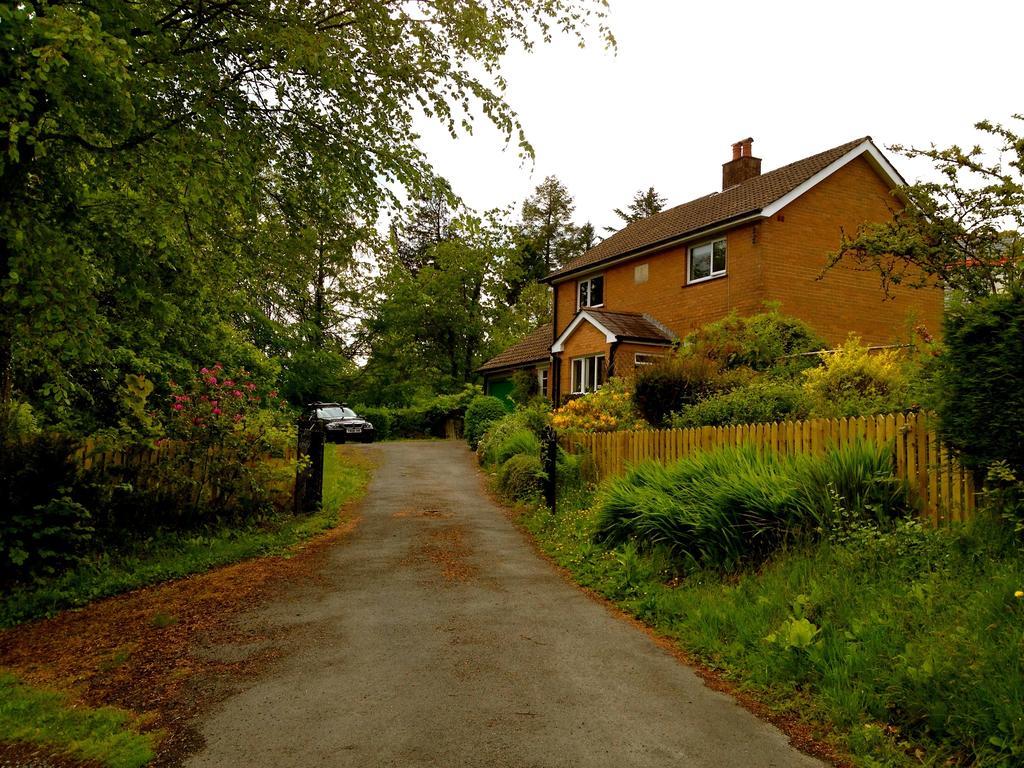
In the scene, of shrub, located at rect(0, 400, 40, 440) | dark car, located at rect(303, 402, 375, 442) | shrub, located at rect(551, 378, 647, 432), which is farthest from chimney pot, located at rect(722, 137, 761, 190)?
shrub, located at rect(0, 400, 40, 440)

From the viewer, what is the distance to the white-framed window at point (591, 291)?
2605 cm

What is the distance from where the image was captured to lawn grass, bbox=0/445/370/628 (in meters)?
6.51

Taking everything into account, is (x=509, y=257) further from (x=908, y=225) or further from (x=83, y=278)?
(x=83, y=278)

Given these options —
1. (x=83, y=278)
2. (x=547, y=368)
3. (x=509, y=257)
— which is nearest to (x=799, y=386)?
(x=83, y=278)

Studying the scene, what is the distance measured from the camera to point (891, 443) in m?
6.45

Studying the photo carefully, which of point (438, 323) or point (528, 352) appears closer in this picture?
point (528, 352)

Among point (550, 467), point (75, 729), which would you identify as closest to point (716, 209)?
point (550, 467)

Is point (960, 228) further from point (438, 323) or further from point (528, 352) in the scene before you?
point (438, 323)

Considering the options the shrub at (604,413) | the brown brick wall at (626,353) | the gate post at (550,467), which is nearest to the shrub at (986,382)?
the gate post at (550,467)

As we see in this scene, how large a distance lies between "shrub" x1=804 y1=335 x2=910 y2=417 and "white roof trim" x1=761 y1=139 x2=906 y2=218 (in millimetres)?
7168

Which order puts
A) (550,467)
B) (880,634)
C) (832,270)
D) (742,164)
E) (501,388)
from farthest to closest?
1. (501,388)
2. (742,164)
3. (832,270)
4. (550,467)
5. (880,634)

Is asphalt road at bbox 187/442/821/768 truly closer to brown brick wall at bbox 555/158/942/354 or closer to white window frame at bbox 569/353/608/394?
brown brick wall at bbox 555/158/942/354

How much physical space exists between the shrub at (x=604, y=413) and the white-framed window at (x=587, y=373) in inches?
182

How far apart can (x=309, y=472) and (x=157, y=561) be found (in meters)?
3.48
